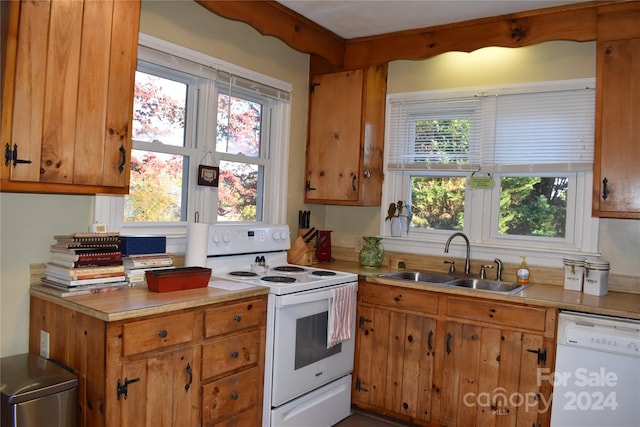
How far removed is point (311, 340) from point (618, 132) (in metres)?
2.03

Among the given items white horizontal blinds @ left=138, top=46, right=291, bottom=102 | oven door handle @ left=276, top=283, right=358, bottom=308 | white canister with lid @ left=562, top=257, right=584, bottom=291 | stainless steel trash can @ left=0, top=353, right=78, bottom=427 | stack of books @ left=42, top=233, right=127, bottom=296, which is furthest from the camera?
white canister with lid @ left=562, top=257, right=584, bottom=291

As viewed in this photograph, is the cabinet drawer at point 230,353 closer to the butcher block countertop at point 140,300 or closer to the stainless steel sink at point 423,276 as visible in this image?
the butcher block countertop at point 140,300

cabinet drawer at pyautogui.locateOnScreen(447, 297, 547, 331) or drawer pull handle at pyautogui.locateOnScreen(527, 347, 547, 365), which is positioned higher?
cabinet drawer at pyautogui.locateOnScreen(447, 297, 547, 331)

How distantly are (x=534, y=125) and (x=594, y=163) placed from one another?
528 mm

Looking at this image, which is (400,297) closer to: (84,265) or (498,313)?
(498,313)

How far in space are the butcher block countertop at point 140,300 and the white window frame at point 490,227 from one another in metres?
1.54

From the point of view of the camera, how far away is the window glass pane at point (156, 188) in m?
2.67

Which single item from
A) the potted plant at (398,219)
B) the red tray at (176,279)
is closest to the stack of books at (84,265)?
the red tray at (176,279)

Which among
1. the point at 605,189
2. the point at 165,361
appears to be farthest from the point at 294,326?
the point at 605,189

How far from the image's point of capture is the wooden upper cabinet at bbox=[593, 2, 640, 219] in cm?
259

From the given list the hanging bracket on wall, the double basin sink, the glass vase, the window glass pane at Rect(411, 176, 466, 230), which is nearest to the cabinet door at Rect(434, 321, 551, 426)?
the double basin sink

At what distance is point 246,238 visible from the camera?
10.1 feet

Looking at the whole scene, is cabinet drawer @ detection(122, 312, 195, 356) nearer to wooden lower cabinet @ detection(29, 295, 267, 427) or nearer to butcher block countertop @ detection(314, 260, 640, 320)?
wooden lower cabinet @ detection(29, 295, 267, 427)

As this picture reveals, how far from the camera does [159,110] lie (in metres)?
2.78
